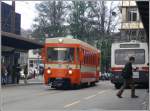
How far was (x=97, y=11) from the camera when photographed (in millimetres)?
70000

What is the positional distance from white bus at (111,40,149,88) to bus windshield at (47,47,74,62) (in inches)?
126

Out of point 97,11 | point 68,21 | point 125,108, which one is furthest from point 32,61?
point 125,108

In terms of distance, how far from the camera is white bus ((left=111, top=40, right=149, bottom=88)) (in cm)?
3428

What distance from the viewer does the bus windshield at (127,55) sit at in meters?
34.9

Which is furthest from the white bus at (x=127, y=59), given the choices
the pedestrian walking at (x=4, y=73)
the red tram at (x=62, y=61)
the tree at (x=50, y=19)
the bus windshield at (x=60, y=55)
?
the tree at (x=50, y=19)

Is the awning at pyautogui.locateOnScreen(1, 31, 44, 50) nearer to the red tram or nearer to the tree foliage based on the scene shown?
the red tram

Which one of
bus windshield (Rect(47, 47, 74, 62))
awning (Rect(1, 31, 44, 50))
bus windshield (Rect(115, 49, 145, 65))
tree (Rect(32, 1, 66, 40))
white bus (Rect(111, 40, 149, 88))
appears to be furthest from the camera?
tree (Rect(32, 1, 66, 40))

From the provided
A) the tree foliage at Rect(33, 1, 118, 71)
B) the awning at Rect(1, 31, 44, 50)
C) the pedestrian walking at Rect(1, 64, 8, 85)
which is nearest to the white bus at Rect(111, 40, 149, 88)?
the awning at Rect(1, 31, 44, 50)

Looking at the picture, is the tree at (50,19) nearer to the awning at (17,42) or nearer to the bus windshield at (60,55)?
the awning at (17,42)

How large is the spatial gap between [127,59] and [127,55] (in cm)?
24

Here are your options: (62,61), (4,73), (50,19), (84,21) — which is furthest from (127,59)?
(50,19)

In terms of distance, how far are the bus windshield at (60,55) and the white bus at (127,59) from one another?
3.20 m

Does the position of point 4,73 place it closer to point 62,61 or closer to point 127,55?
point 62,61

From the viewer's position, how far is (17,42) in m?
39.9
